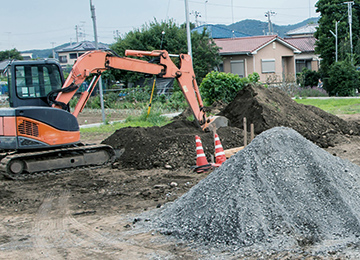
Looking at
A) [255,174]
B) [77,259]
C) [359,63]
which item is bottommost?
[77,259]

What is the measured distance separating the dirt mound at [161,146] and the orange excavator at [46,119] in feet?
2.21

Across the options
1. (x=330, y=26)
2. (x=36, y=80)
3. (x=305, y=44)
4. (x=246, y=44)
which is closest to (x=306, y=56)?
(x=305, y=44)

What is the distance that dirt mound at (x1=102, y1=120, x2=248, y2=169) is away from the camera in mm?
11269

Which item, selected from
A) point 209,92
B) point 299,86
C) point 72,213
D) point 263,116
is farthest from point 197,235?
point 299,86

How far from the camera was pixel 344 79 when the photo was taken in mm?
31625

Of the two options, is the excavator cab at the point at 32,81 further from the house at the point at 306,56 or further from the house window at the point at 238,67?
the house at the point at 306,56

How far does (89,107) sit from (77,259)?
1019 inches

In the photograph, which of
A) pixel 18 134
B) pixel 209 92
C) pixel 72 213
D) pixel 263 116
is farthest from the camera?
pixel 209 92

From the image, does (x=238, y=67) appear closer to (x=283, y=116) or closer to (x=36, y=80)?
(x=283, y=116)

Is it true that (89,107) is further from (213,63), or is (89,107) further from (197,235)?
(197,235)

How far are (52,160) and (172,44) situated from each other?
27400 mm

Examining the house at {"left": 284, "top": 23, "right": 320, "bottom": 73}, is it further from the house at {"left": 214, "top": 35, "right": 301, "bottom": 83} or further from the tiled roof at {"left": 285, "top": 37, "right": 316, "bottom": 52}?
the house at {"left": 214, "top": 35, "right": 301, "bottom": 83}

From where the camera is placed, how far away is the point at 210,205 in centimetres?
634

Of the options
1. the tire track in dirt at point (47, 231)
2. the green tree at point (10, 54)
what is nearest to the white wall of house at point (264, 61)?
the tire track in dirt at point (47, 231)
